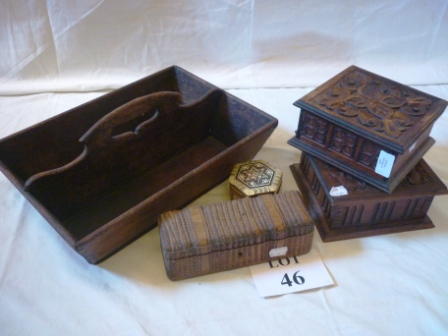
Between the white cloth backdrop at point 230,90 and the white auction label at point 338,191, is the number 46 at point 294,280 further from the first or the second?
the white auction label at point 338,191

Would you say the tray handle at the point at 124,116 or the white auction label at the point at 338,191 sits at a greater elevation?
the tray handle at the point at 124,116

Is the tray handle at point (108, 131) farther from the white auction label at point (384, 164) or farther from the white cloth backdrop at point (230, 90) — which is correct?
the white auction label at point (384, 164)

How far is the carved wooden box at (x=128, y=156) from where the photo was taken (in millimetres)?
1015

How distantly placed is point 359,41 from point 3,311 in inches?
62.2

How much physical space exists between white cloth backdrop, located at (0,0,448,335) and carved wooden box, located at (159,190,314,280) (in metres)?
0.06

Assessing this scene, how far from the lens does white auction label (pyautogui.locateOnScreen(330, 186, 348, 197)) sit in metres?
1.02

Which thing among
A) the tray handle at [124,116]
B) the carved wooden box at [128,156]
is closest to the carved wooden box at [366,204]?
the carved wooden box at [128,156]

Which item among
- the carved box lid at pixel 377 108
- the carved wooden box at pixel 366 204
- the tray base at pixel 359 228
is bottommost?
the tray base at pixel 359 228

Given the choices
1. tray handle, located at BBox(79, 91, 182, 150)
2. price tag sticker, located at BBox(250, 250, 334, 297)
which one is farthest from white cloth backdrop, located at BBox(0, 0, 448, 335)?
tray handle, located at BBox(79, 91, 182, 150)

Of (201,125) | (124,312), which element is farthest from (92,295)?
(201,125)

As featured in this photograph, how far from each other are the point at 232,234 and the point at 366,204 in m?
0.36

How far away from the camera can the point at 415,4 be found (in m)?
1.64

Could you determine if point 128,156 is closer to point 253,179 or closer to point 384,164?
point 253,179

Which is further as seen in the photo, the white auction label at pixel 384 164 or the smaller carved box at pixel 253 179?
the smaller carved box at pixel 253 179
